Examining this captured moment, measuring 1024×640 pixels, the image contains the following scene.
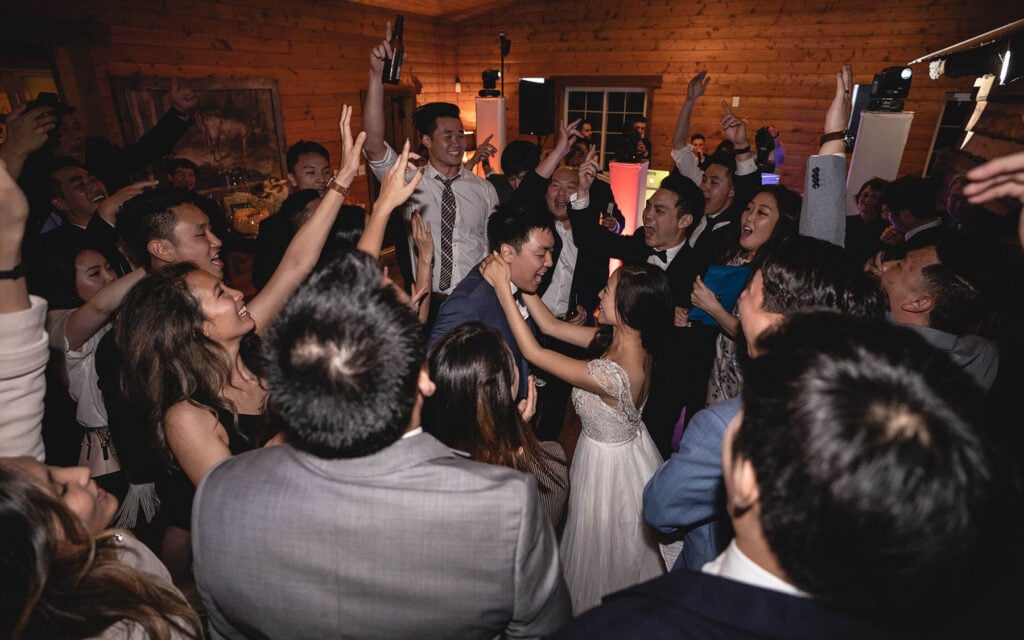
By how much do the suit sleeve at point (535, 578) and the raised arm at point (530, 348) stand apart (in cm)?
104

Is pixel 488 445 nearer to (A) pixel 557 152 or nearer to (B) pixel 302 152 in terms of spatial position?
(A) pixel 557 152

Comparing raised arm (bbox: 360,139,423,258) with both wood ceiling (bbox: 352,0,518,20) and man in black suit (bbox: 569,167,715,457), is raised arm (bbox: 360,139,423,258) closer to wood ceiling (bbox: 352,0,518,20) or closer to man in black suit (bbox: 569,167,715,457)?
man in black suit (bbox: 569,167,715,457)

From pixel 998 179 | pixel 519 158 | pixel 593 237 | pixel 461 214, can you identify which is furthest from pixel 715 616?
pixel 519 158

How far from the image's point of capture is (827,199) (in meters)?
1.85

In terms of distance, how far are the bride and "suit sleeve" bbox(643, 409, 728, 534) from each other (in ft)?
2.23

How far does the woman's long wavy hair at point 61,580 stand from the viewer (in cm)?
73

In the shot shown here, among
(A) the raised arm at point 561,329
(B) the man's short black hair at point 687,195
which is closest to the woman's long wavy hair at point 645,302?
(A) the raised arm at point 561,329

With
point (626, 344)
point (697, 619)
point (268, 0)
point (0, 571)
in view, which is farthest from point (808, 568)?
point (268, 0)

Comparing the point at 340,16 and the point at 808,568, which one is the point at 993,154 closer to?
the point at 808,568

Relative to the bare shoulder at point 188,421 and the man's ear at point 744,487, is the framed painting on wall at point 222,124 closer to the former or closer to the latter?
the bare shoulder at point 188,421

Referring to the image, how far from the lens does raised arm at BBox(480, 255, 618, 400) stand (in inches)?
77.7

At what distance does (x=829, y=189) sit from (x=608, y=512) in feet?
5.38

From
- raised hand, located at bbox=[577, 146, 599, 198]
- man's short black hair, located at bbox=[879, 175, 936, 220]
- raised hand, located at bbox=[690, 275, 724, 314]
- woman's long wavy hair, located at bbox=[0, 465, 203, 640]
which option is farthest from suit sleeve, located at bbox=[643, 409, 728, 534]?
man's short black hair, located at bbox=[879, 175, 936, 220]

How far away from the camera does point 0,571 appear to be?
2.35 ft
